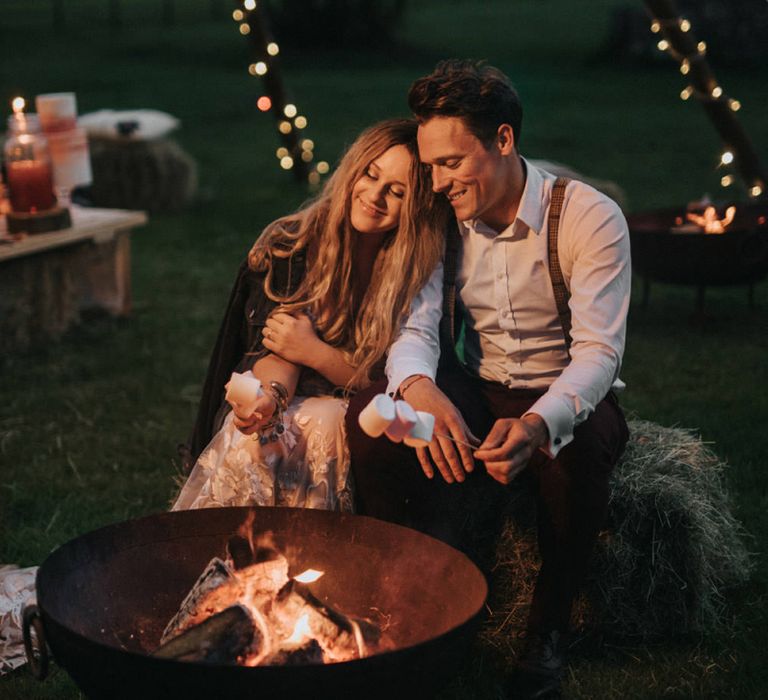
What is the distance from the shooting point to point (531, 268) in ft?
11.3

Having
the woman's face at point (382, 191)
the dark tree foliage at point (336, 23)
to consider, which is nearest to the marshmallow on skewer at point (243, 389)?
the woman's face at point (382, 191)

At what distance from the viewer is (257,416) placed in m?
3.26

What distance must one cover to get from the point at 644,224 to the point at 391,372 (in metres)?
3.61

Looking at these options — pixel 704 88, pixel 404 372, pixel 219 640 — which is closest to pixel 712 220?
pixel 704 88

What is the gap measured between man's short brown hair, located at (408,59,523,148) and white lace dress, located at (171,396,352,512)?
0.88 m

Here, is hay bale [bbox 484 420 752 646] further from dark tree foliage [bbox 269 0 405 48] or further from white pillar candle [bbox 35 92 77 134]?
dark tree foliage [bbox 269 0 405 48]

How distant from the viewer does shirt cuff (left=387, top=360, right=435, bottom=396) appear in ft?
11.0

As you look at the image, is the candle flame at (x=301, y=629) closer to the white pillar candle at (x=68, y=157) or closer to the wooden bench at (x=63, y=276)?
the wooden bench at (x=63, y=276)

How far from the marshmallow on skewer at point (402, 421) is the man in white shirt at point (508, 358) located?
1.11 ft

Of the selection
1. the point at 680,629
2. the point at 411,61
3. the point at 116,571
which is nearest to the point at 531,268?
the point at 680,629

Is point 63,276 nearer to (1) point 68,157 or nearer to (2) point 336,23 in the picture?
(1) point 68,157

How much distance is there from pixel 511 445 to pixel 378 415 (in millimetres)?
478

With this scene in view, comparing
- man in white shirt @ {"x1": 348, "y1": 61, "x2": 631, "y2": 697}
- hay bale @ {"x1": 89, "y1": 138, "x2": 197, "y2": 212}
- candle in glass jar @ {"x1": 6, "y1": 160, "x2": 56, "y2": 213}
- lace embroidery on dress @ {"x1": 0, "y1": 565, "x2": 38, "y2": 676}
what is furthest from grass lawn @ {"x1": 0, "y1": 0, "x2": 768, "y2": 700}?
candle in glass jar @ {"x1": 6, "y1": 160, "x2": 56, "y2": 213}

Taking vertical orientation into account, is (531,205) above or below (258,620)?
above
